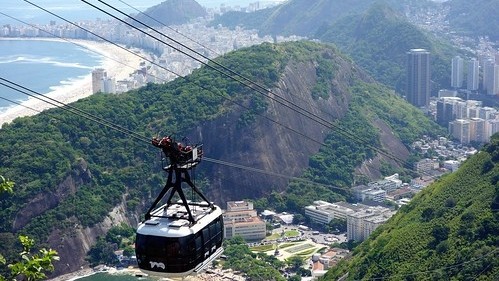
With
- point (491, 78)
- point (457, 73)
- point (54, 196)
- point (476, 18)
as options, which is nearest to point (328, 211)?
point (54, 196)

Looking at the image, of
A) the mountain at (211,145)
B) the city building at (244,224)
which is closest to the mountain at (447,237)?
the city building at (244,224)

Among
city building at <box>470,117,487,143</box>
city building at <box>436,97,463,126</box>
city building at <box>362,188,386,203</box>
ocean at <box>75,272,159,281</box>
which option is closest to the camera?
ocean at <box>75,272,159,281</box>

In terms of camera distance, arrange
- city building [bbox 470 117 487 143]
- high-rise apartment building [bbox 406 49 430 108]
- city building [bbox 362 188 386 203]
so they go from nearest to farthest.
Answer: city building [bbox 362 188 386 203] → city building [bbox 470 117 487 143] → high-rise apartment building [bbox 406 49 430 108]

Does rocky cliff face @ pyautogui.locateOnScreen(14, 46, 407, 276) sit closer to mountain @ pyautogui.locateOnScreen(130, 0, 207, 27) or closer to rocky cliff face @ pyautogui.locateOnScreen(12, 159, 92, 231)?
rocky cliff face @ pyautogui.locateOnScreen(12, 159, 92, 231)

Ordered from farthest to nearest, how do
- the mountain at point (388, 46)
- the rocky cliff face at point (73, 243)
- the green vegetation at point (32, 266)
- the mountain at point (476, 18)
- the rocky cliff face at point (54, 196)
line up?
the mountain at point (476, 18)
the mountain at point (388, 46)
the rocky cliff face at point (54, 196)
the rocky cliff face at point (73, 243)
the green vegetation at point (32, 266)

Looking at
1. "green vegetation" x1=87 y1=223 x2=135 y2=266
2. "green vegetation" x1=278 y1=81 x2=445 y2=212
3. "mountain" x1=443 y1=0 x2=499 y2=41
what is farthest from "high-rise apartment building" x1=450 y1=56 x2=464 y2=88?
"green vegetation" x1=87 y1=223 x2=135 y2=266

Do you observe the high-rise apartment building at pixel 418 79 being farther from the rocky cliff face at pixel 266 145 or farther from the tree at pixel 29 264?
the tree at pixel 29 264
